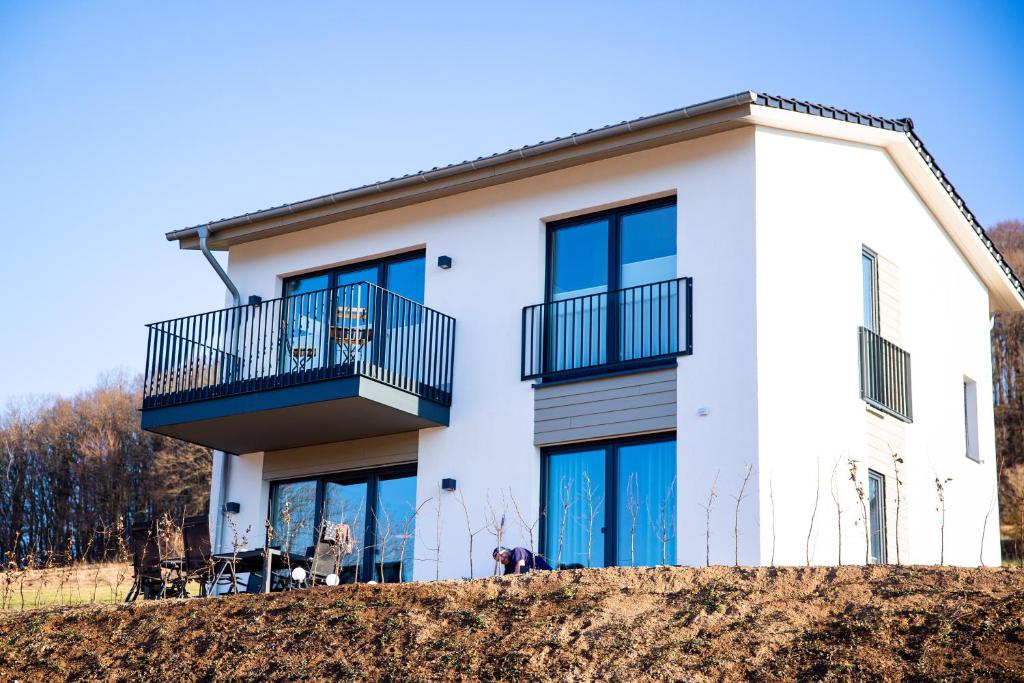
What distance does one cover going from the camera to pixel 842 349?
1405 cm

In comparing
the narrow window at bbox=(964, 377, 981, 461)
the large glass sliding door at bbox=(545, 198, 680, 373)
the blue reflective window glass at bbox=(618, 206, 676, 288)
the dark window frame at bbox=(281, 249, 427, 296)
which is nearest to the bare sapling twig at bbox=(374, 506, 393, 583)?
the large glass sliding door at bbox=(545, 198, 680, 373)

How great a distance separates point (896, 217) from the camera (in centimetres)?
1590

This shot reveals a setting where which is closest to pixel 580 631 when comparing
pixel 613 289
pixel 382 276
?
pixel 613 289

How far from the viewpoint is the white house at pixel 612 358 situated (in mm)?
13289

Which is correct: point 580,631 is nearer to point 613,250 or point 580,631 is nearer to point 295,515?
point 613,250

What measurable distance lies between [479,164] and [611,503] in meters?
4.19

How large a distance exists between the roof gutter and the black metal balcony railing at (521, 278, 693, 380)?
5.54 ft

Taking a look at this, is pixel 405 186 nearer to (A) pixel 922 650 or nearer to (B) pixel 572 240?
(B) pixel 572 240

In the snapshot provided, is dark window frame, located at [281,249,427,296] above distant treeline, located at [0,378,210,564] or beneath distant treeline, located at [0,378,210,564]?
above

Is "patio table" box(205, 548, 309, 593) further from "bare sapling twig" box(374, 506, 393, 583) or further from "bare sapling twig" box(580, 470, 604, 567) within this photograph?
"bare sapling twig" box(580, 470, 604, 567)

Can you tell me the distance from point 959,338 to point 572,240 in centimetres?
597

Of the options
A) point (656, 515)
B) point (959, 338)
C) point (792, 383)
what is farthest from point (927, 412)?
point (656, 515)

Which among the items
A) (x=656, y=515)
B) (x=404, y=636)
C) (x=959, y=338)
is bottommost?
(x=404, y=636)

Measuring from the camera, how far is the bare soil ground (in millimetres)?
8523
